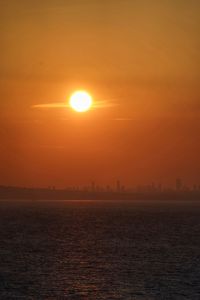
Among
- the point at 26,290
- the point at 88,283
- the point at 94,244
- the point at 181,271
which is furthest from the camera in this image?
the point at 94,244

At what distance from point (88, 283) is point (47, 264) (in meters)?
21.7

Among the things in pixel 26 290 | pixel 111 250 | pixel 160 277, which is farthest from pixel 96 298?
pixel 111 250

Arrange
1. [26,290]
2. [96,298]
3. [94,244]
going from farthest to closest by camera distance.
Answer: [94,244]
[26,290]
[96,298]

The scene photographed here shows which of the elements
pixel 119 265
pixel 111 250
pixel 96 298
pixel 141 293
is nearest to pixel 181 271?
pixel 119 265

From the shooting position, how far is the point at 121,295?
66.7 meters

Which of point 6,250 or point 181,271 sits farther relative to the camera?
point 6,250

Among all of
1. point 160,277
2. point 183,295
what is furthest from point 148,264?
point 183,295

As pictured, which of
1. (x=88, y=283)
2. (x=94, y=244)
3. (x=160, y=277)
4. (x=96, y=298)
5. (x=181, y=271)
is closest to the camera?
(x=96, y=298)

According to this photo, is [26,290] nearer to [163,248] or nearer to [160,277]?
[160,277]

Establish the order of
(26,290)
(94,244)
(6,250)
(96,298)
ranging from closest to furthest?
(96,298)
(26,290)
(6,250)
(94,244)

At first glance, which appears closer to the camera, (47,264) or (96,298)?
(96,298)

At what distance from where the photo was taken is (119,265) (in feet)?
310

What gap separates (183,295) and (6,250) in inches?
2377

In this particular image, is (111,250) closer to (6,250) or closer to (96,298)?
(6,250)
